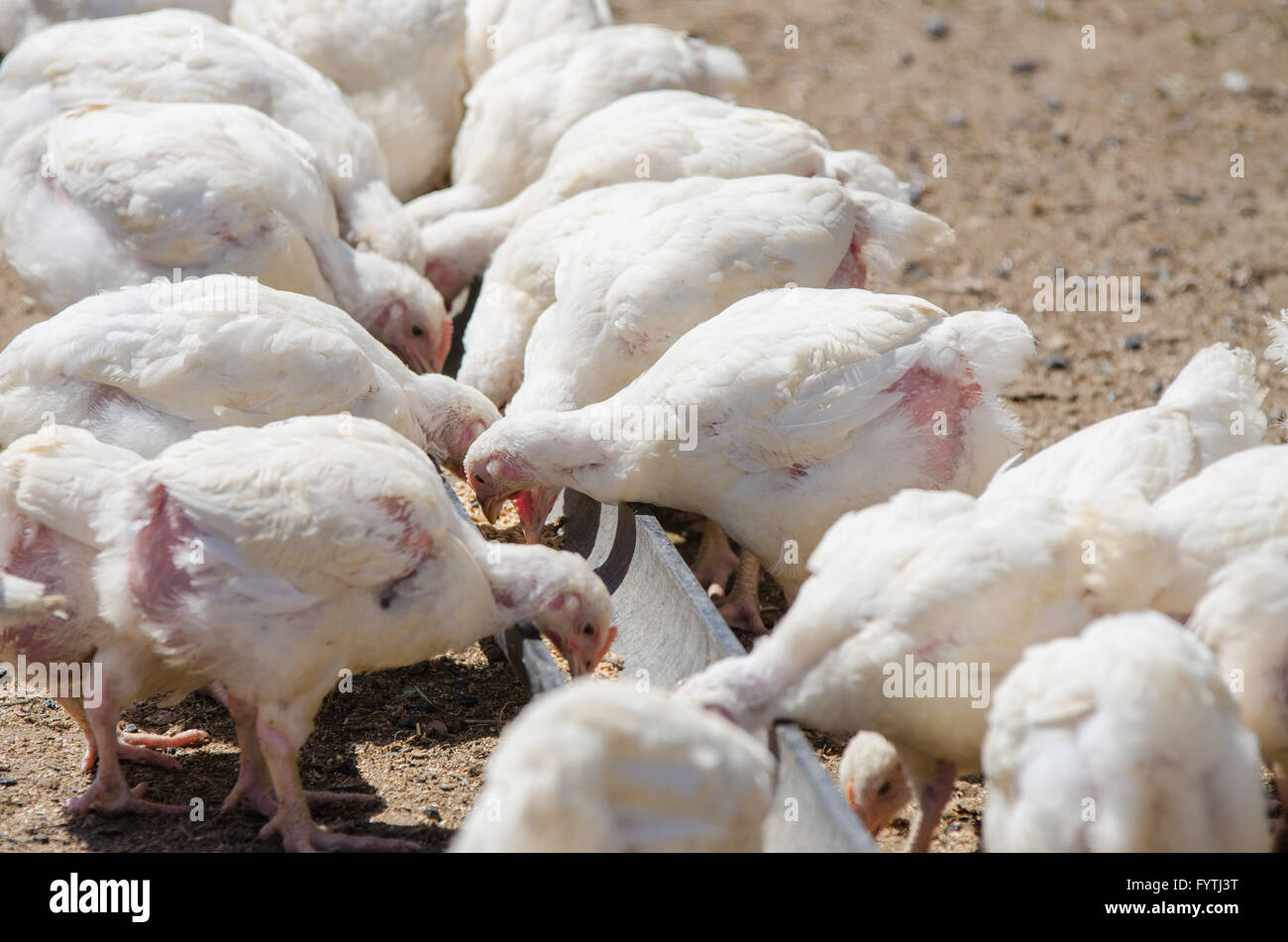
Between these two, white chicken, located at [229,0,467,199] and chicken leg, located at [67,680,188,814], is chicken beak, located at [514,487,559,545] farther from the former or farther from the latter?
white chicken, located at [229,0,467,199]

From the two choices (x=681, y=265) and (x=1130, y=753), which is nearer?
(x=1130, y=753)

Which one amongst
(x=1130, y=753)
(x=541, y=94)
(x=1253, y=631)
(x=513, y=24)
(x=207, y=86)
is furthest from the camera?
(x=513, y=24)

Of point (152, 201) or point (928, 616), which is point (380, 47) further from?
point (928, 616)

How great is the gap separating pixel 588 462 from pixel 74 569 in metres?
1.60

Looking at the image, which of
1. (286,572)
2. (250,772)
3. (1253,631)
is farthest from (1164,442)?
(250,772)

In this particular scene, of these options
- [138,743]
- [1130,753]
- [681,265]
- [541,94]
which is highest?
[541,94]

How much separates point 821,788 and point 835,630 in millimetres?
373

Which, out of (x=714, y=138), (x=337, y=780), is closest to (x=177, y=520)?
(x=337, y=780)

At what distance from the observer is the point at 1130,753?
8.74 feet

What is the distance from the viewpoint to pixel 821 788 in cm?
308

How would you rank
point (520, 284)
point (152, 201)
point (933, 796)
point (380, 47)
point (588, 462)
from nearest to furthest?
point (933, 796)
point (588, 462)
point (152, 201)
point (520, 284)
point (380, 47)

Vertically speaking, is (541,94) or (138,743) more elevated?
(541,94)

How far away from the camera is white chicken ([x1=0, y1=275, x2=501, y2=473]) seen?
398 centimetres
